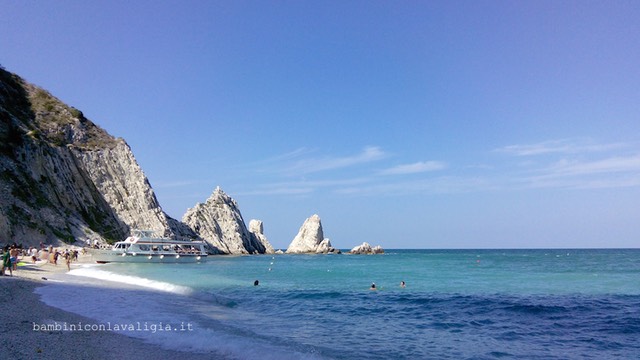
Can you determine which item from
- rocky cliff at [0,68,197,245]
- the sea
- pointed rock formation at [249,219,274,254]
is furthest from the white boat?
pointed rock formation at [249,219,274,254]

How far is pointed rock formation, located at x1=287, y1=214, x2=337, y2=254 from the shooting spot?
566 ft

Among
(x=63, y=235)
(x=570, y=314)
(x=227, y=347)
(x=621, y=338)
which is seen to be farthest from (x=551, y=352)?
(x=63, y=235)

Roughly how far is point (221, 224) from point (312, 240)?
46263mm

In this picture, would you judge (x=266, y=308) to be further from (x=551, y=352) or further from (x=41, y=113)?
(x=41, y=113)

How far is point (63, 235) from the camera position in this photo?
64.2 metres

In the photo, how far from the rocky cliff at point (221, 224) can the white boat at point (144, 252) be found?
41.4 m

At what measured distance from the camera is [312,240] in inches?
6870

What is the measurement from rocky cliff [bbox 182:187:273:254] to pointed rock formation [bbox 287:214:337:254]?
26.6 m

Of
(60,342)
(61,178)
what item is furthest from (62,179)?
(60,342)

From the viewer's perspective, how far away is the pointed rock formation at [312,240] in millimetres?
172625

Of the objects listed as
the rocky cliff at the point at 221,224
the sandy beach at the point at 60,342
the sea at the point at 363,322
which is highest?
the rocky cliff at the point at 221,224

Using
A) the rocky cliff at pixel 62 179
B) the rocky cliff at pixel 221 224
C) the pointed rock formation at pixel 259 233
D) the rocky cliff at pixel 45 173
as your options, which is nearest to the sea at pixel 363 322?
the rocky cliff at pixel 45 173

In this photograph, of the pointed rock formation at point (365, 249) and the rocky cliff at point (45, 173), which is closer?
the rocky cliff at point (45, 173)

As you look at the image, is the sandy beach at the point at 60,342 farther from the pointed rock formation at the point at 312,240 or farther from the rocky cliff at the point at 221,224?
the pointed rock formation at the point at 312,240
